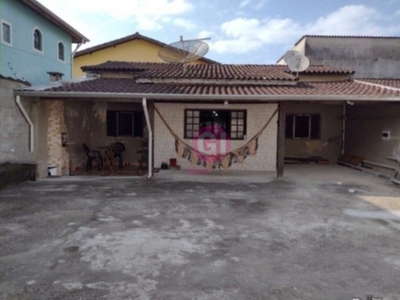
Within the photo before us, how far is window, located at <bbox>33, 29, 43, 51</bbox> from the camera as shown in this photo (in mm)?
10781

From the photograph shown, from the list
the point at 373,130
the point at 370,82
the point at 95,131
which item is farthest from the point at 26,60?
the point at 370,82

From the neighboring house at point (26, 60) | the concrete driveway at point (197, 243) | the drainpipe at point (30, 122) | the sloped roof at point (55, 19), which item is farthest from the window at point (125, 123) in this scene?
the concrete driveway at point (197, 243)

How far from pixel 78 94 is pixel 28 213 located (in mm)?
3163

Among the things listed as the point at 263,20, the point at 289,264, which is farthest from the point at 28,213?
the point at 263,20

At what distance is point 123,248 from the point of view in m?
3.61

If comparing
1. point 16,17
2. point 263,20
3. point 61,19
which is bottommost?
point 16,17

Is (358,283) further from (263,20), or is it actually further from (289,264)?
(263,20)

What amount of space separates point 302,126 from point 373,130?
2.52 m

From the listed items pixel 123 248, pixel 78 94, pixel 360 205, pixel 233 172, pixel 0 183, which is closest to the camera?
pixel 123 248

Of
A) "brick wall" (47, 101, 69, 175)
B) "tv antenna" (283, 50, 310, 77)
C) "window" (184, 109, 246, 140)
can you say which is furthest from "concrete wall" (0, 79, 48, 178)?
"tv antenna" (283, 50, 310, 77)

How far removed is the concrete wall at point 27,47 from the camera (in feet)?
30.0

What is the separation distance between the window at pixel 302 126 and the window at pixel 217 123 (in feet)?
9.11

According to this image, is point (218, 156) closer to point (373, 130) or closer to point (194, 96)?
point (194, 96)

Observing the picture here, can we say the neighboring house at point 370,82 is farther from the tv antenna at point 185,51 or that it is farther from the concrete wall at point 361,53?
the tv antenna at point 185,51
